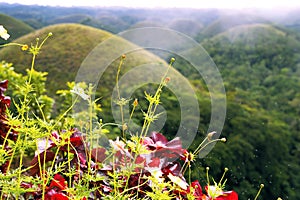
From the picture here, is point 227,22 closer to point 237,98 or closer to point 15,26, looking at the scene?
point 15,26

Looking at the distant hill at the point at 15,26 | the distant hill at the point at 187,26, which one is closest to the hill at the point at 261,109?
the distant hill at the point at 187,26

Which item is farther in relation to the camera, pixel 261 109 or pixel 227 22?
pixel 227 22

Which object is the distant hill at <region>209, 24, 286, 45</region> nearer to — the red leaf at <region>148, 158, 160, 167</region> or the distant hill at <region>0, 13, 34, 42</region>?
the distant hill at <region>0, 13, 34, 42</region>

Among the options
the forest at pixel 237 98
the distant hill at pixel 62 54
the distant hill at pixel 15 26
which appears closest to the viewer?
the forest at pixel 237 98

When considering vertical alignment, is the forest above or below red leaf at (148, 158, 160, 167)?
below

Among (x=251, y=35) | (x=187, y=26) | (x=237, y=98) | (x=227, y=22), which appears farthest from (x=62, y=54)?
(x=227, y=22)

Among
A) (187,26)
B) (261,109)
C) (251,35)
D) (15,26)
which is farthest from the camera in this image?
(187,26)

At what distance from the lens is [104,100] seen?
5.06m

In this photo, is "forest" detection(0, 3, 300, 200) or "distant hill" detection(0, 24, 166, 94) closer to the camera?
"forest" detection(0, 3, 300, 200)

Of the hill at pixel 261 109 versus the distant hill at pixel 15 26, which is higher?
the distant hill at pixel 15 26

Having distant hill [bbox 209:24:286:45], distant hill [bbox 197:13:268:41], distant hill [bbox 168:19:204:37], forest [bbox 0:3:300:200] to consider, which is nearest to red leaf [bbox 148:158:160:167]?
forest [bbox 0:3:300:200]

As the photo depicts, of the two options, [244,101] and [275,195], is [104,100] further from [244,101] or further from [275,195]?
[244,101]

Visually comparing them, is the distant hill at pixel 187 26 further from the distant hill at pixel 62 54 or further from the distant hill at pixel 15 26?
the distant hill at pixel 62 54

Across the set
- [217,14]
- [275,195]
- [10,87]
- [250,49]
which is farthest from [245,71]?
[217,14]
